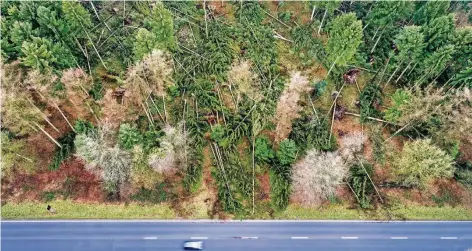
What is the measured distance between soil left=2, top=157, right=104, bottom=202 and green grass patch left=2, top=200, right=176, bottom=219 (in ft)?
3.10

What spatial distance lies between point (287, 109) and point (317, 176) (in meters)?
9.91

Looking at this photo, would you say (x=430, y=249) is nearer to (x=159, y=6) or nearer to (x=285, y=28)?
(x=285, y=28)

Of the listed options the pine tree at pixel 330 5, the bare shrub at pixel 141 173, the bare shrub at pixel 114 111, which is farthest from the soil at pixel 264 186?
the pine tree at pixel 330 5

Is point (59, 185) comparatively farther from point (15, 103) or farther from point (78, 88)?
point (78, 88)

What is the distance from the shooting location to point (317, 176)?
48688 mm

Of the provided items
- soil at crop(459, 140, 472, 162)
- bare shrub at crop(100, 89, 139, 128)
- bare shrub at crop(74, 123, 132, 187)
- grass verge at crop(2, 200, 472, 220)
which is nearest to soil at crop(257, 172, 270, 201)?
grass verge at crop(2, 200, 472, 220)

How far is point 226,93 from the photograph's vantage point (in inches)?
2325

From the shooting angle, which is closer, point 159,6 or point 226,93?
point 159,6

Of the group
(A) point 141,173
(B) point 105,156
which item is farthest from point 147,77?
(A) point 141,173

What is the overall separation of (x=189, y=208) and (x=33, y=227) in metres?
19.7

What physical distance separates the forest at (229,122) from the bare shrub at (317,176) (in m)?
0.19

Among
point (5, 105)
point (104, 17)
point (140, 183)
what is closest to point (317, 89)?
point (140, 183)

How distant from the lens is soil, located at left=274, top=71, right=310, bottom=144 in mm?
52562

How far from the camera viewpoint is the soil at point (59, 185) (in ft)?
167
